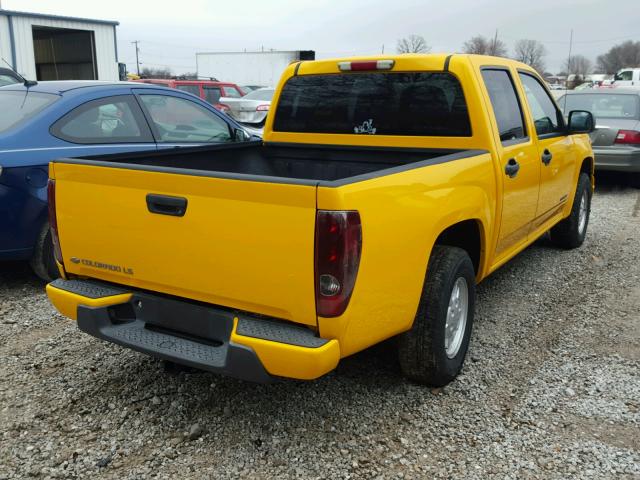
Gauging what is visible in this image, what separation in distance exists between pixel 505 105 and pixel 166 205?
2.66 meters

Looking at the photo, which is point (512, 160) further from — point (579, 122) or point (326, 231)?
point (326, 231)

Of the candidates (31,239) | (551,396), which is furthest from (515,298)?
(31,239)

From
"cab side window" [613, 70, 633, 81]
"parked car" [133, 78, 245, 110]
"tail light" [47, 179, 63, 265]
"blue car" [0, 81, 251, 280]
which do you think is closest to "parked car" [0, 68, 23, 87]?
"blue car" [0, 81, 251, 280]

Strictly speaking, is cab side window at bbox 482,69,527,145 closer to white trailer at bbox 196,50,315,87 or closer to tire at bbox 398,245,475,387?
tire at bbox 398,245,475,387

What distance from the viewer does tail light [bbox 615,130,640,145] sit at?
9.47 m

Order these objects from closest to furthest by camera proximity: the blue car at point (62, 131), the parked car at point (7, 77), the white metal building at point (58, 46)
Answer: the blue car at point (62, 131), the parked car at point (7, 77), the white metal building at point (58, 46)

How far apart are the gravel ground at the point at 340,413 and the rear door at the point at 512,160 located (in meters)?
0.71

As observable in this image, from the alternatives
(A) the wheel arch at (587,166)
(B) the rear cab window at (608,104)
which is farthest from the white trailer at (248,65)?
(A) the wheel arch at (587,166)

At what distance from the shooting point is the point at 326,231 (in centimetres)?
252

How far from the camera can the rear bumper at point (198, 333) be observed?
2627mm

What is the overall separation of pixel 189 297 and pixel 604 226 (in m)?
6.26

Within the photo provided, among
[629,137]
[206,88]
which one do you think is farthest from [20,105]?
[206,88]

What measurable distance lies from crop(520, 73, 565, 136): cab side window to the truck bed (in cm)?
128

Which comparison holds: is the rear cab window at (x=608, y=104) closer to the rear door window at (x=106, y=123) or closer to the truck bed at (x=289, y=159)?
the truck bed at (x=289, y=159)
